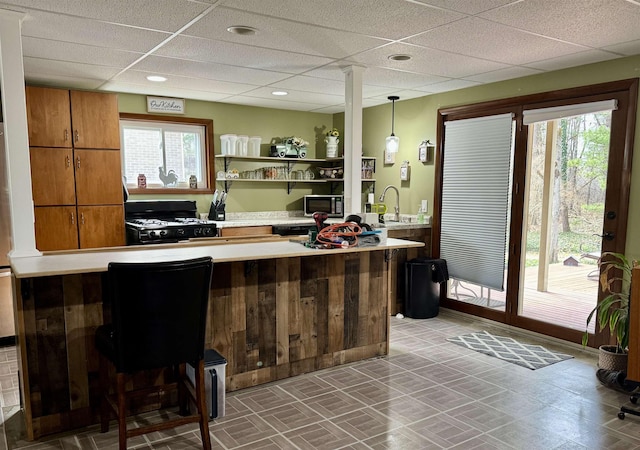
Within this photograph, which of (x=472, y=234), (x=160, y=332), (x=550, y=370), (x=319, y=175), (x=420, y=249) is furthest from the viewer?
(x=319, y=175)

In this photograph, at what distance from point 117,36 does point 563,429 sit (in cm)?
366

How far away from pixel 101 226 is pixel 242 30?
8.60ft

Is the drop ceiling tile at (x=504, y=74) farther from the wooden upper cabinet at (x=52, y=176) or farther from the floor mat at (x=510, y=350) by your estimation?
the wooden upper cabinet at (x=52, y=176)

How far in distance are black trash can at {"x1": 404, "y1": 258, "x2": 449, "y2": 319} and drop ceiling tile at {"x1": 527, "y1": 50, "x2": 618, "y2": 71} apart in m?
2.10

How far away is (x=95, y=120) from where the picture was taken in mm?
4477

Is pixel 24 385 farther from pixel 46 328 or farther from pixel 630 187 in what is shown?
pixel 630 187

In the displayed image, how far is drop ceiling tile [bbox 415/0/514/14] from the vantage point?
249 cm

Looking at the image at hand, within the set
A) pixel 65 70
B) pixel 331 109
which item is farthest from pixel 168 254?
pixel 331 109

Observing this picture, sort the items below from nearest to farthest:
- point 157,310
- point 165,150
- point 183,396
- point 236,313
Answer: point 157,310, point 183,396, point 236,313, point 165,150

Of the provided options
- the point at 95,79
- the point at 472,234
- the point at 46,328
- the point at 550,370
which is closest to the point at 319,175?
the point at 472,234

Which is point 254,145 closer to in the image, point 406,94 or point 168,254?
point 406,94

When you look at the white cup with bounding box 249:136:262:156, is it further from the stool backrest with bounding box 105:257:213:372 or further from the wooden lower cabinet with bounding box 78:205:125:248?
the stool backrest with bounding box 105:257:213:372

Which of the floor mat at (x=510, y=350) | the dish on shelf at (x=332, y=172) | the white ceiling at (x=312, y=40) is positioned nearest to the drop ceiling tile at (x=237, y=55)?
the white ceiling at (x=312, y=40)

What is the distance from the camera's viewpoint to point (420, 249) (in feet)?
17.4
